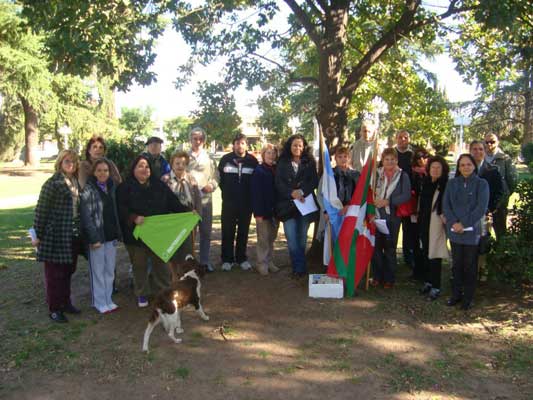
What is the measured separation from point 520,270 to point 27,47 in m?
33.8

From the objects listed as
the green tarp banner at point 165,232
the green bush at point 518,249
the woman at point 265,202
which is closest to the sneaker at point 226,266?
the woman at point 265,202

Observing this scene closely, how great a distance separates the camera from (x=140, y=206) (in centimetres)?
576

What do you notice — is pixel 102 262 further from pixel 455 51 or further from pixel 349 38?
pixel 455 51

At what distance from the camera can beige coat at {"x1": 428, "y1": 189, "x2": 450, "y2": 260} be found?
5805mm

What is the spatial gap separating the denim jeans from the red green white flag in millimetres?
622

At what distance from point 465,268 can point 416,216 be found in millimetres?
1116

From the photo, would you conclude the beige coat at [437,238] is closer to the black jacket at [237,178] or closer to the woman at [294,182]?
the woman at [294,182]

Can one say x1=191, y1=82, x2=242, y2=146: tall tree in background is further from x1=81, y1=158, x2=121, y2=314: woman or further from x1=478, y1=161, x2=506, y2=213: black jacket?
x1=478, y1=161, x2=506, y2=213: black jacket

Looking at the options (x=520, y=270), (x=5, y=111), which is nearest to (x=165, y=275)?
(x=520, y=270)

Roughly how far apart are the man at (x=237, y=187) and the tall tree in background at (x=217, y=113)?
1.15ft

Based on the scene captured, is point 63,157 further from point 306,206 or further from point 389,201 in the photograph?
point 389,201

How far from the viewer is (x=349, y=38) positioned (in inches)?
380

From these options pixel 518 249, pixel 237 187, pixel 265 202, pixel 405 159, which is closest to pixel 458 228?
pixel 518 249

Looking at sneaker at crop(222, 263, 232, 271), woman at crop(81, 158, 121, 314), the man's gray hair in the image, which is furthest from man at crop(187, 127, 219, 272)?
woman at crop(81, 158, 121, 314)
